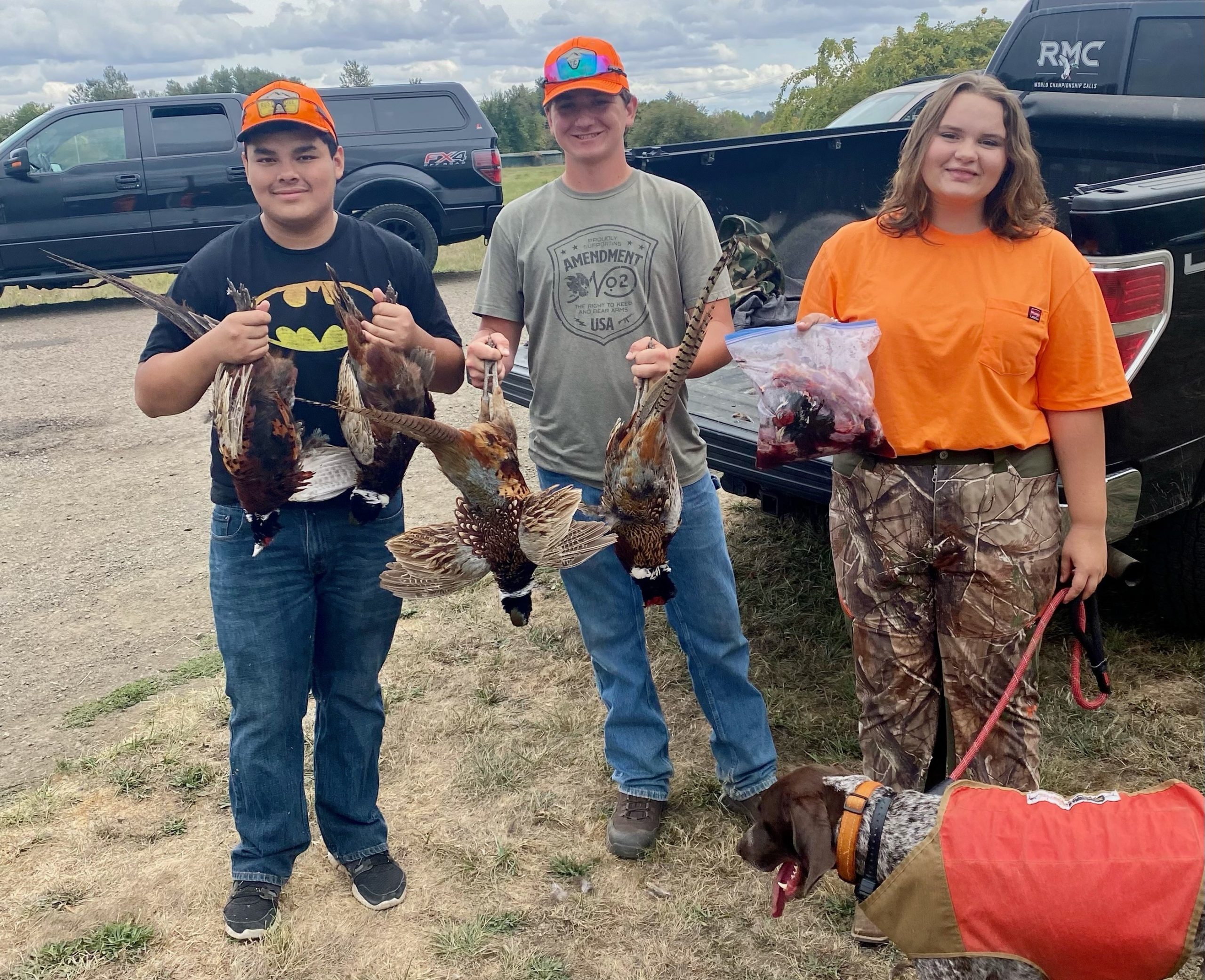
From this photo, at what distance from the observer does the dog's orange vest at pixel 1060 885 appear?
85.6 inches

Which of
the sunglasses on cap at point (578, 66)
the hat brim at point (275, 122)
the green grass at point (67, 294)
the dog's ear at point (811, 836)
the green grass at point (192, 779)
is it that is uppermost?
the sunglasses on cap at point (578, 66)

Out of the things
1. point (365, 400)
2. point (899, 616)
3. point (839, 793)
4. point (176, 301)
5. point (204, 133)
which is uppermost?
point (204, 133)

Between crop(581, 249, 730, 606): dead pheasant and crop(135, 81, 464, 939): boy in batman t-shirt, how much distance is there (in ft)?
2.09

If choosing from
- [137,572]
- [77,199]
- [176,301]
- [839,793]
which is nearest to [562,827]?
[839,793]

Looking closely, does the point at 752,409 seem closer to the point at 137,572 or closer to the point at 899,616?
the point at 899,616

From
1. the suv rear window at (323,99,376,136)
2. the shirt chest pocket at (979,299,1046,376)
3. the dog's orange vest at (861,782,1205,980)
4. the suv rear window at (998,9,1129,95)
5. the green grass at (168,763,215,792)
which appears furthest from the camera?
the suv rear window at (323,99,376,136)

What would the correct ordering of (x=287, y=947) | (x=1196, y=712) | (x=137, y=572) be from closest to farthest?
(x=287, y=947), (x=1196, y=712), (x=137, y=572)

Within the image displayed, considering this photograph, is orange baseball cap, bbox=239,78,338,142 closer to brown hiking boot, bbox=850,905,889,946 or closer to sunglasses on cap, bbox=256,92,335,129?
sunglasses on cap, bbox=256,92,335,129

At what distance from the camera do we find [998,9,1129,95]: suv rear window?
6.43 meters

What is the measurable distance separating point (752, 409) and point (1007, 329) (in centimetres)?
195

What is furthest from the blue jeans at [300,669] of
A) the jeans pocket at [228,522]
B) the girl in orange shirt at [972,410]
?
the girl in orange shirt at [972,410]

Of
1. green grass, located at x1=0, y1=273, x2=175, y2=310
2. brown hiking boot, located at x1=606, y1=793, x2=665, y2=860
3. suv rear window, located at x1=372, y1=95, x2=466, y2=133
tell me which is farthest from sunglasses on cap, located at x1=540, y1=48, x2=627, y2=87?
green grass, located at x1=0, y1=273, x2=175, y2=310

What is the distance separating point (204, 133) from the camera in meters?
14.0

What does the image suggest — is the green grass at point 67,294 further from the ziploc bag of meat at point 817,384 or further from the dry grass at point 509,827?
the ziploc bag of meat at point 817,384
